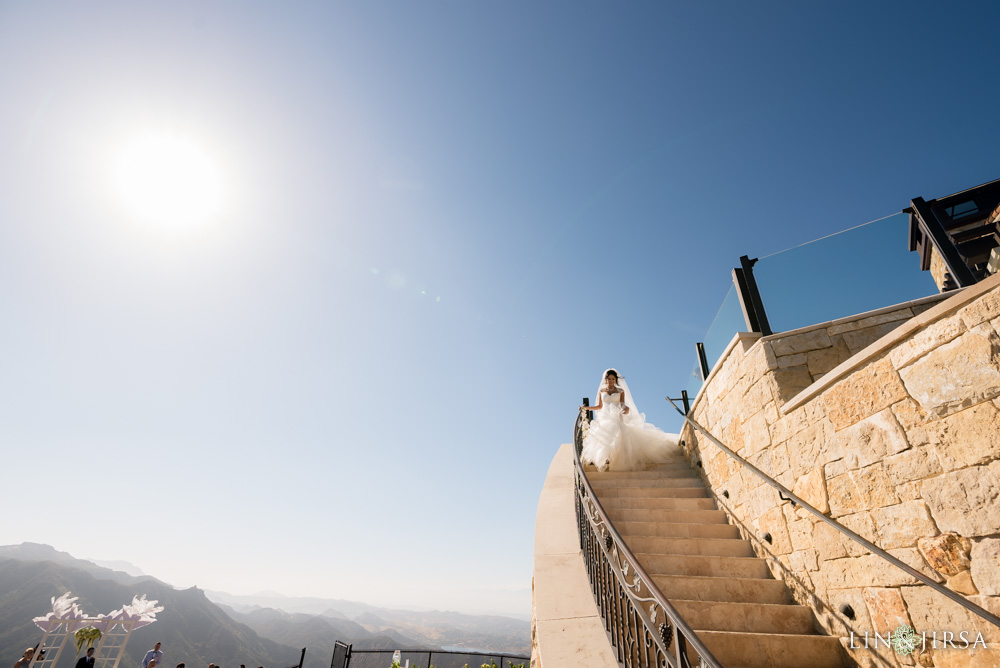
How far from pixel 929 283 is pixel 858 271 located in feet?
1.91

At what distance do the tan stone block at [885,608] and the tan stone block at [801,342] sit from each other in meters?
2.17

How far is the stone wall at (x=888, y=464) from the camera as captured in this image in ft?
7.30

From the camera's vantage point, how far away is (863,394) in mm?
3045

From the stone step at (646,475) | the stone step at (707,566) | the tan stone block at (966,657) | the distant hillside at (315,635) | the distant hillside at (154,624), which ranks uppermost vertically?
the stone step at (646,475)

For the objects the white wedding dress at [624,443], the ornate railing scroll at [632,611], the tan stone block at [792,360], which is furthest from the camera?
the white wedding dress at [624,443]

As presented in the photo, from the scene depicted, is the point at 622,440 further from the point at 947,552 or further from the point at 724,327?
the point at 947,552

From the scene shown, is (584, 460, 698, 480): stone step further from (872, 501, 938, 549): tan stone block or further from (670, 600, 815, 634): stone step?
(872, 501, 938, 549): tan stone block

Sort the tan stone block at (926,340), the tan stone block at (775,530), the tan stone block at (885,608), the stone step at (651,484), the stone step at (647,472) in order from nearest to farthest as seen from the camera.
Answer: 1. the tan stone block at (926,340)
2. the tan stone block at (885,608)
3. the tan stone block at (775,530)
4. the stone step at (651,484)
5. the stone step at (647,472)

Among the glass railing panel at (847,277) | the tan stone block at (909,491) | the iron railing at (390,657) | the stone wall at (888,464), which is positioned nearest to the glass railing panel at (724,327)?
the glass railing panel at (847,277)

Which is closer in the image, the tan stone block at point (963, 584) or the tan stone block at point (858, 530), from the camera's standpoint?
the tan stone block at point (963, 584)

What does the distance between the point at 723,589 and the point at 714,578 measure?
0.44 feet

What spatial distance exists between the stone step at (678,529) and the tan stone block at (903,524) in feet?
6.41

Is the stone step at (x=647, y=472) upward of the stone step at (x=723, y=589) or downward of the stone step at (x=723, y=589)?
upward

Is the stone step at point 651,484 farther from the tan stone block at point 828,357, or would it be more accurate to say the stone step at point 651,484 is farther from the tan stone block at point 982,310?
the tan stone block at point 982,310
